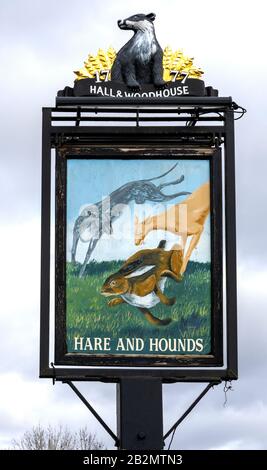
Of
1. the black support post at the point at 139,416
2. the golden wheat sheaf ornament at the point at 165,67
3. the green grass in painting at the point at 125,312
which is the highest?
the golden wheat sheaf ornament at the point at 165,67

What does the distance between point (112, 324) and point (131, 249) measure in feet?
4.48

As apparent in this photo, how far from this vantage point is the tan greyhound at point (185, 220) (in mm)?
26953

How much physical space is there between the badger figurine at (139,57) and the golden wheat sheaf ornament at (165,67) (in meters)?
0.14

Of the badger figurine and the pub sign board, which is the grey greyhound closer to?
the pub sign board

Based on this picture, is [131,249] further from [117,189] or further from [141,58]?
[141,58]

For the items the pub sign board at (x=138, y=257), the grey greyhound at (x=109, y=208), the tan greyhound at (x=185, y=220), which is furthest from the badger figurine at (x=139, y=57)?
the tan greyhound at (x=185, y=220)

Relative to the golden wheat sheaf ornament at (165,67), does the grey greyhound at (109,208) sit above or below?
below

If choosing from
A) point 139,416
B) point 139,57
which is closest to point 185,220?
point 139,57

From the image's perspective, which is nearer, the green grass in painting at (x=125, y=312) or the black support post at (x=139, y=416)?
the black support post at (x=139, y=416)

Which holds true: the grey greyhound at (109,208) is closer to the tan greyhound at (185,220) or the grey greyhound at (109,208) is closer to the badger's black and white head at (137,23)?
the tan greyhound at (185,220)

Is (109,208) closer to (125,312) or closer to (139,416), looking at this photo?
(125,312)

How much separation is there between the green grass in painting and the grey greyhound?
273 millimetres

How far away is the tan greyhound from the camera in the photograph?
26953 millimetres
